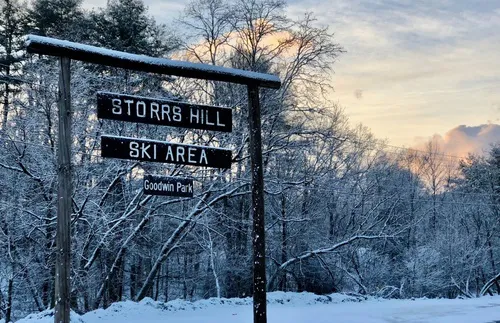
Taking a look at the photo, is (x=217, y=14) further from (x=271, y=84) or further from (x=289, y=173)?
(x=271, y=84)

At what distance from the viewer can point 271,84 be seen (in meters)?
7.19

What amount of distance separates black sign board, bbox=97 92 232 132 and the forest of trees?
9328 mm

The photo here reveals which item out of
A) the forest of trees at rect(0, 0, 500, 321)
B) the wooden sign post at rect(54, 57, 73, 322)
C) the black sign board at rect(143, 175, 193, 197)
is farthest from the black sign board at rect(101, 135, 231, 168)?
the forest of trees at rect(0, 0, 500, 321)

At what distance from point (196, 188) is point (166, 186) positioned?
11548 mm

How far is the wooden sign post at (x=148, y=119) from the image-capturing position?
17.8 ft

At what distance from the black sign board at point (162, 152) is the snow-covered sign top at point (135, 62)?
94 cm

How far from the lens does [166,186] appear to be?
20.4ft

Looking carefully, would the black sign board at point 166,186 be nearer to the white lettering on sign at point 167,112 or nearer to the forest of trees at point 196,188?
the white lettering on sign at point 167,112

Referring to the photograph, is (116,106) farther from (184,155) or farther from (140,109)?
(184,155)

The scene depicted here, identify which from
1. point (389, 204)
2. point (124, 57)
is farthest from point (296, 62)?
point (124, 57)

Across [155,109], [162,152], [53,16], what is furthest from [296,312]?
[53,16]

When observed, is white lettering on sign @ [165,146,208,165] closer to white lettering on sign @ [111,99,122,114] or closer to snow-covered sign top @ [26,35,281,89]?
white lettering on sign @ [111,99,122,114]

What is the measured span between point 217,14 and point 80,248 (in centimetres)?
1010

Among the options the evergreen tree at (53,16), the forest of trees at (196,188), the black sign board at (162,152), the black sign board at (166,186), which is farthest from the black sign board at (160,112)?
the evergreen tree at (53,16)
